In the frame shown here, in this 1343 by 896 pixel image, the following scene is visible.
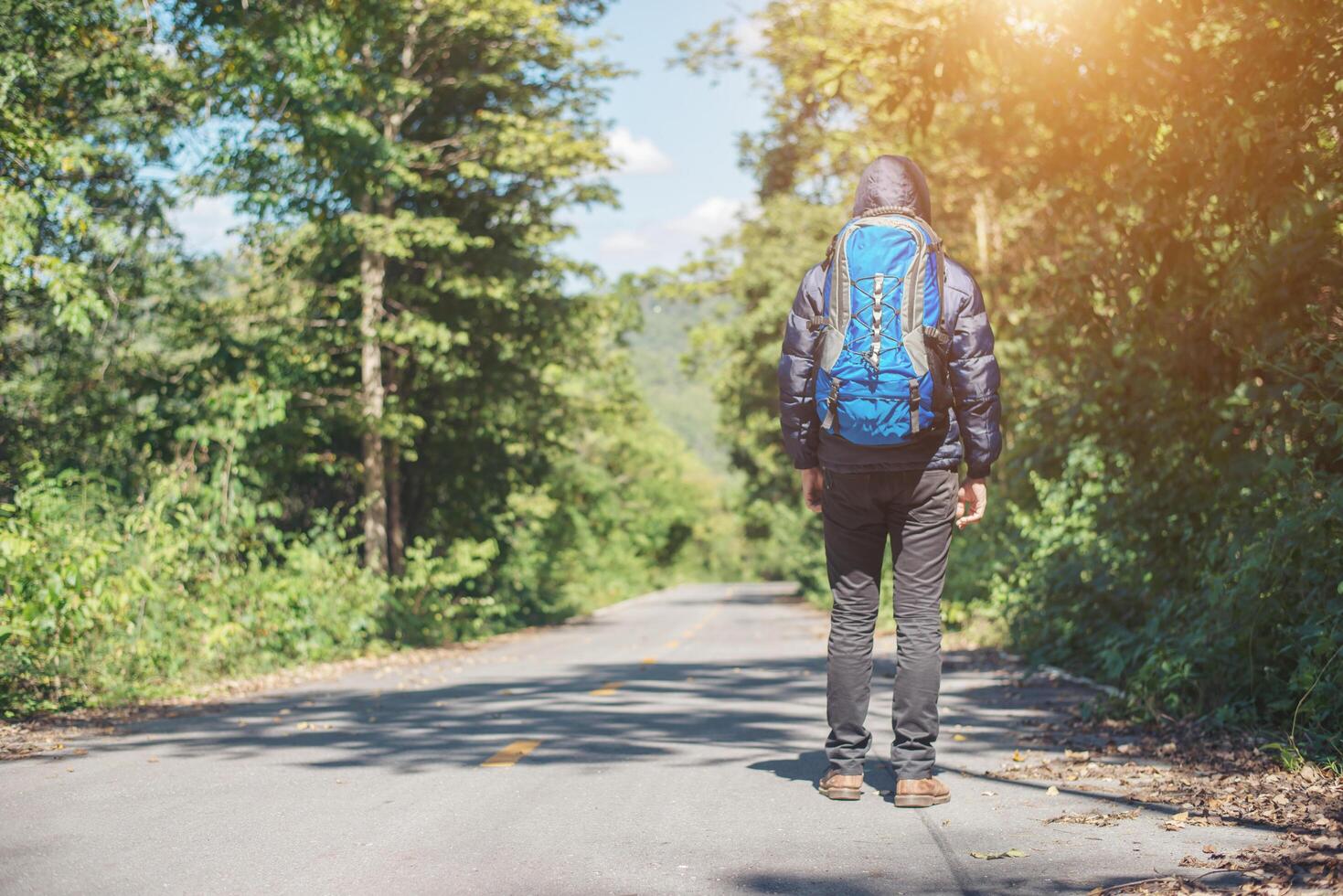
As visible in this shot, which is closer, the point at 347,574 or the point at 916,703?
the point at 916,703

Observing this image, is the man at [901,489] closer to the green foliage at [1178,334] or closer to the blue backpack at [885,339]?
the blue backpack at [885,339]

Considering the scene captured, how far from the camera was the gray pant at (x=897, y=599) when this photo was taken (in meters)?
5.03

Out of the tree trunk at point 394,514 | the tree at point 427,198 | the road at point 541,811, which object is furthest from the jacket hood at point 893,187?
the tree trunk at point 394,514

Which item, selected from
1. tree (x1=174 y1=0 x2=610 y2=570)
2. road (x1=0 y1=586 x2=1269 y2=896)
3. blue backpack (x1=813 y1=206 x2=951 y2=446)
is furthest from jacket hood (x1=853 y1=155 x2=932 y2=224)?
tree (x1=174 y1=0 x2=610 y2=570)

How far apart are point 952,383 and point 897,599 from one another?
84 centimetres

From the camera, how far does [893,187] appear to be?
5.09 meters

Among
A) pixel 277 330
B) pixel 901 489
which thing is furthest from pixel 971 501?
pixel 277 330

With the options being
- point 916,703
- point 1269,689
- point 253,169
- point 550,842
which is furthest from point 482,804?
point 253,169

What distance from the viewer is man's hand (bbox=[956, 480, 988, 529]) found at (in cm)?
505

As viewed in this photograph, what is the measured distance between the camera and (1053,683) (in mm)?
9828

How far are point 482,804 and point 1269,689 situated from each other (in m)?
3.89

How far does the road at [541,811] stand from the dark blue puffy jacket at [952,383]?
1.26 metres

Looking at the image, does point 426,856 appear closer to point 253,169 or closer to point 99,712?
point 99,712

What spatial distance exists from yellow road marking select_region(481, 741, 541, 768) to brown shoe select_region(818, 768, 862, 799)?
1.58m
